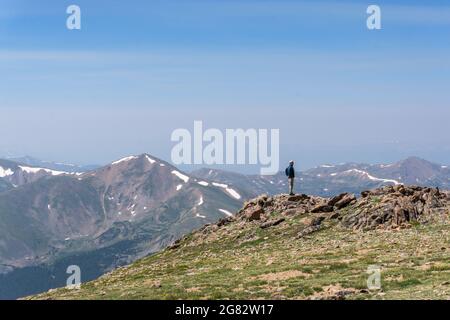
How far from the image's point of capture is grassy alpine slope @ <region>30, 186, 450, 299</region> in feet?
97.3

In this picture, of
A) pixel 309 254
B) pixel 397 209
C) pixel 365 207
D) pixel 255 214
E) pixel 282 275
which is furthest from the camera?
pixel 255 214

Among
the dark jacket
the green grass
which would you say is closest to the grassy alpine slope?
the green grass

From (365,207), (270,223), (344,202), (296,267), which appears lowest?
(270,223)

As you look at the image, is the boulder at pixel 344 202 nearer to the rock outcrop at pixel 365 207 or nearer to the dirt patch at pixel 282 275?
the rock outcrop at pixel 365 207

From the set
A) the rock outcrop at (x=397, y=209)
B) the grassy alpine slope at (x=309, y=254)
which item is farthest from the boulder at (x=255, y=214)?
the rock outcrop at (x=397, y=209)

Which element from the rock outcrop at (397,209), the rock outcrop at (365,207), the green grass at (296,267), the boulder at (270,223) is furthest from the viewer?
the boulder at (270,223)

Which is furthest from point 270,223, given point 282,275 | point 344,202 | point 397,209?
point 282,275

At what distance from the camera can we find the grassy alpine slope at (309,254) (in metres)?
29.7

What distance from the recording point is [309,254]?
1767 inches

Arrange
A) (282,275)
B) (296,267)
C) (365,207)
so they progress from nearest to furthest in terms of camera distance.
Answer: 1. (282,275)
2. (296,267)
3. (365,207)

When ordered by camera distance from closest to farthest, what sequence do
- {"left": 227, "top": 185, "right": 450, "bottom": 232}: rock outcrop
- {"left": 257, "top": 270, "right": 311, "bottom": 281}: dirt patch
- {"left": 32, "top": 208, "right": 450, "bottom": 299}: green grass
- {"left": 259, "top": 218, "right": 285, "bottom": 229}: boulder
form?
{"left": 32, "top": 208, "right": 450, "bottom": 299}: green grass < {"left": 257, "top": 270, "right": 311, "bottom": 281}: dirt patch < {"left": 227, "top": 185, "right": 450, "bottom": 232}: rock outcrop < {"left": 259, "top": 218, "right": 285, "bottom": 229}: boulder

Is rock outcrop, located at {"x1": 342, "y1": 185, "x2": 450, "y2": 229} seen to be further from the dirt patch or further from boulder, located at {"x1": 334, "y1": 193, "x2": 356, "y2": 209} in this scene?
the dirt patch

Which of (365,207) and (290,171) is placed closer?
(365,207)

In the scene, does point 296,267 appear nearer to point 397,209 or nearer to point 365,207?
point 397,209
